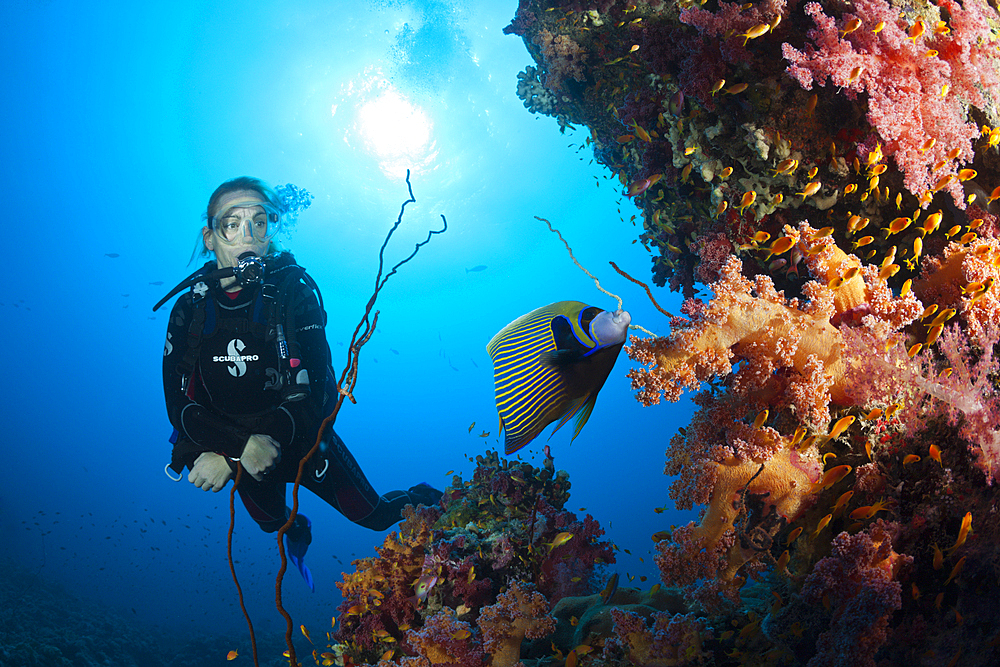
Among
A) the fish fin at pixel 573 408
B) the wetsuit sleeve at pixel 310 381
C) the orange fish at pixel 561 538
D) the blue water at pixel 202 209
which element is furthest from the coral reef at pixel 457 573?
the blue water at pixel 202 209

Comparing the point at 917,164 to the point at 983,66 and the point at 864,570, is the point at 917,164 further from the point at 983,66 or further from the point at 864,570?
the point at 864,570

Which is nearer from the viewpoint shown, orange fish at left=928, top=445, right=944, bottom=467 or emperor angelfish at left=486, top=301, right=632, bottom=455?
orange fish at left=928, top=445, right=944, bottom=467

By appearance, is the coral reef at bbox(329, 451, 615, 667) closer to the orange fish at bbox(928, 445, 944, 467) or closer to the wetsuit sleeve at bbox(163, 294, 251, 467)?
the wetsuit sleeve at bbox(163, 294, 251, 467)

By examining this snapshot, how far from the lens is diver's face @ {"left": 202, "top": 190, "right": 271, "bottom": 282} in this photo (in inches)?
192

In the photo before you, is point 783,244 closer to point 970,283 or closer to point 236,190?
point 970,283

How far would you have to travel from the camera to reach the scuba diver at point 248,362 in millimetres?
4137

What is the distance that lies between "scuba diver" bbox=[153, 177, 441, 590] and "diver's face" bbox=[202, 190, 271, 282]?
0.01 metres

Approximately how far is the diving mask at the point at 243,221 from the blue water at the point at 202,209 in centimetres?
676

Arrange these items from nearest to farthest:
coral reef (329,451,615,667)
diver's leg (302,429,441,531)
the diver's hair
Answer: coral reef (329,451,615,667), the diver's hair, diver's leg (302,429,441,531)

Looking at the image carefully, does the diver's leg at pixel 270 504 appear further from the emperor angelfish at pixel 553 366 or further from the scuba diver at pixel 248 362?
the emperor angelfish at pixel 553 366

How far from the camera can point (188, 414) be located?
414 cm

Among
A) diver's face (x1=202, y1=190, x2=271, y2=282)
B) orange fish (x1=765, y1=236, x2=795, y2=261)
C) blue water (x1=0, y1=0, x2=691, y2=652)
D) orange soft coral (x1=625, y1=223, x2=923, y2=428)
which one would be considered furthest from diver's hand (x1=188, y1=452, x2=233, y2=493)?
blue water (x1=0, y1=0, x2=691, y2=652)

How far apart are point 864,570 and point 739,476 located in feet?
1.49

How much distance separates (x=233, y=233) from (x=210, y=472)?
9.15ft
